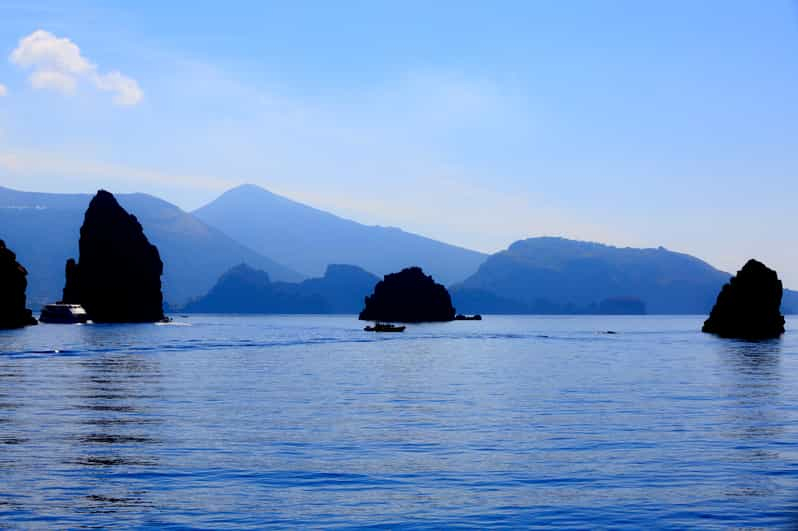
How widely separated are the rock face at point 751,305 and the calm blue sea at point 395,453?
359ft

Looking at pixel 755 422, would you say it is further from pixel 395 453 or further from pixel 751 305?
pixel 751 305

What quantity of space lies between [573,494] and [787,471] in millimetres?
9568

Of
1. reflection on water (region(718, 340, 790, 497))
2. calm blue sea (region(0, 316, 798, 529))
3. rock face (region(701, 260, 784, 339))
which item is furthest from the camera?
rock face (region(701, 260, 784, 339))

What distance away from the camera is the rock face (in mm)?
175750

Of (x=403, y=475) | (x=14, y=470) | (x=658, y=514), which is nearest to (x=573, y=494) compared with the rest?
(x=658, y=514)

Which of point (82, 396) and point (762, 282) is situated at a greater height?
point (762, 282)

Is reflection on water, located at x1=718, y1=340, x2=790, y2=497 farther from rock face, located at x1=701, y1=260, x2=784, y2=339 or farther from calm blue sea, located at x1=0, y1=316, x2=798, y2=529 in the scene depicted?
rock face, located at x1=701, y1=260, x2=784, y2=339

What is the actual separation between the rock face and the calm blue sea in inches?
4308

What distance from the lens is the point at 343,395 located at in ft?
198

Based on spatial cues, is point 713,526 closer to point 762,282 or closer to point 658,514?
point 658,514

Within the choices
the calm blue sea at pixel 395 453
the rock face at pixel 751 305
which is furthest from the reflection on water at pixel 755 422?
the rock face at pixel 751 305

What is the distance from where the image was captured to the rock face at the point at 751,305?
17575 cm

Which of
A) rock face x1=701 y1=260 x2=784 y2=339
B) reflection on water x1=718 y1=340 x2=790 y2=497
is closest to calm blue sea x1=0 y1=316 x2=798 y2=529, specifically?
reflection on water x1=718 y1=340 x2=790 y2=497

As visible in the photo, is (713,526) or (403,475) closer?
(713,526)
